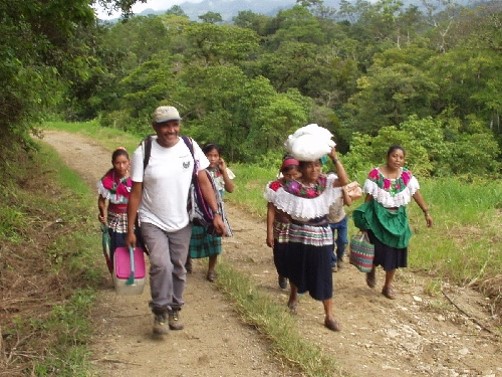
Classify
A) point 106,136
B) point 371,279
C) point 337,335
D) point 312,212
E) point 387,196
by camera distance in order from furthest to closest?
point 106,136 < point 371,279 < point 387,196 < point 337,335 < point 312,212

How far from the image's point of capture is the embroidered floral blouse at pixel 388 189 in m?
5.66

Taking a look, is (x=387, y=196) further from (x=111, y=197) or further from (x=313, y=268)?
(x=111, y=197)

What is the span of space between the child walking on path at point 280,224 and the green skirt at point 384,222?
0.88 metres

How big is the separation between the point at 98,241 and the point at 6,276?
181 centimetres

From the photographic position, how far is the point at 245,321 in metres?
4.82

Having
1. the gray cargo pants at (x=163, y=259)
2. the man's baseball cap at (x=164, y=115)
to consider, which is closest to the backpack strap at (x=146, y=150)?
the man's baseball cap at (x=164, y=115)

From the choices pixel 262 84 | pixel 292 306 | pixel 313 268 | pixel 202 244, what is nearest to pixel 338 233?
pixel 292 306

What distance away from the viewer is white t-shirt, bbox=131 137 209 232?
4215mm

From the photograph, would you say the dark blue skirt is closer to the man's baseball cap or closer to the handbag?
the handbag

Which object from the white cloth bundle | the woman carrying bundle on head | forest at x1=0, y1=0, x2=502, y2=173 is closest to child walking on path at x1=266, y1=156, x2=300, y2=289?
the woman carrying bundle on head

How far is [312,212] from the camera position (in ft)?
15.9

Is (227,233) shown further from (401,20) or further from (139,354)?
(401,20)

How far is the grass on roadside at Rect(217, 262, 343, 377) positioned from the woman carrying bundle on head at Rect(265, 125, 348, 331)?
1.27ft

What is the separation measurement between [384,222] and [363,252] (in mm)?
358
